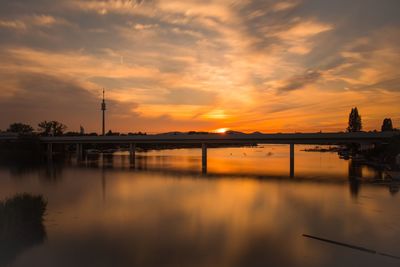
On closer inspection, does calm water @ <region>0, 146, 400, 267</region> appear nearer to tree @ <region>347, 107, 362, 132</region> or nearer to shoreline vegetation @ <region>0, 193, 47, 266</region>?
shoreline vegetation @ <region>0, 193, 47, 266</region>

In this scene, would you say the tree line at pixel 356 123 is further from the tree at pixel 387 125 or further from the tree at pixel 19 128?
the tree at pixel 19 128

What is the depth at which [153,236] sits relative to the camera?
2092 centimetres

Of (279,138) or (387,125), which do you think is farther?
(387,125)

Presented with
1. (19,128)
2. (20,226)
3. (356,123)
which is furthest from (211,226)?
(19,128)

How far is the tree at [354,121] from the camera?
13559cm

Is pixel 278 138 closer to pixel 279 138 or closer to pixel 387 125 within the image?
pixel 279 138

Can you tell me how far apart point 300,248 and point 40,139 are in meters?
117

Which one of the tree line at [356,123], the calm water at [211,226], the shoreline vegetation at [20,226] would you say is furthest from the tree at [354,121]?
the shoreline vegetation at [20,226]

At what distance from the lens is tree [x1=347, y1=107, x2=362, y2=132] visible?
445 feet

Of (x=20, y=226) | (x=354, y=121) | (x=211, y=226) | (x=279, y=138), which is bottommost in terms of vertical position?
(x=211, y=226)

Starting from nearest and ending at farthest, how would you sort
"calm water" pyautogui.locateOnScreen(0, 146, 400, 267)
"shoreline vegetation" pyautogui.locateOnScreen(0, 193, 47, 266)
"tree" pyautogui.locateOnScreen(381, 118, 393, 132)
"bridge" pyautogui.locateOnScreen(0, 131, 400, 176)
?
"calm water" pyautogui.locateOnScreen(0, 146, 400, 267) < "shoreline vegetation" pyautogui.locateOnScreen(0, 193, 47, 266) < "bridge" pyautogui.locateOnScreen(0, 131, 400, 176) < "tree" pyautogui.locateOnScreen(381, 118, 393, 132)

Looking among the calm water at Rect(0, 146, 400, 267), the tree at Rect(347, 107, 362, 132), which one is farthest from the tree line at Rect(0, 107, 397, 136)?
the calm water at Rect(0, 146, 400, 267)

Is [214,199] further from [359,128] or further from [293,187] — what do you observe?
[359,128]

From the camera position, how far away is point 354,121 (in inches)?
5408
